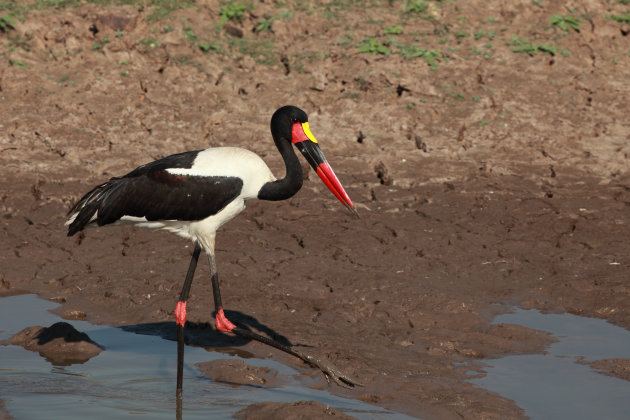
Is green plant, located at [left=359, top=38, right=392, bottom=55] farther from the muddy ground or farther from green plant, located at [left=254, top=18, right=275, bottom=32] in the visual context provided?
green plant, located at [left=254, top=18, right=275, bottom=32]

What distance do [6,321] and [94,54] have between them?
432 centimetres

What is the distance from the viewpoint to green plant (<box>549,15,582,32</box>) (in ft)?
36.4

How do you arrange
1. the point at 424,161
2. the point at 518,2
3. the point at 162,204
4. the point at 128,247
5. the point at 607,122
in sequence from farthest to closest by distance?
the point at 518,2, the point at 607,122, the point at 424,161, the point at 128,247, the point at 162,204

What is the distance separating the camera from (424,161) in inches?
366

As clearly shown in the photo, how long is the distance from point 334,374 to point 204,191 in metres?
1.36

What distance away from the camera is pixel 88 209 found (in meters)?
6.04

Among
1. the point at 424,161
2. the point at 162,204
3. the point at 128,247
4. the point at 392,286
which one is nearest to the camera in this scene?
the point at 162,204

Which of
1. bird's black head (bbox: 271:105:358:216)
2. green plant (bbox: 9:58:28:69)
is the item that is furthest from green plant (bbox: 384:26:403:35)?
bird's black head (bbox: 271:105:358:216)

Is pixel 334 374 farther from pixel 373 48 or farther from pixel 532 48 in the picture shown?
pixel 532 48

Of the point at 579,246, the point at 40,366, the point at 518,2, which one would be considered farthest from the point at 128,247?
the point at 518,2

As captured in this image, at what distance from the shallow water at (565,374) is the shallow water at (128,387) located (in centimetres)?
79

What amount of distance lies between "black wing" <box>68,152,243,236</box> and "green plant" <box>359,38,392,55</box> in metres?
4.96

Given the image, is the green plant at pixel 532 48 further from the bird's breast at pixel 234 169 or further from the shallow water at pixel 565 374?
the bird's breast at pixel 234 169

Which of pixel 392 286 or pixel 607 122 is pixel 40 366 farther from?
pixel 607 122
